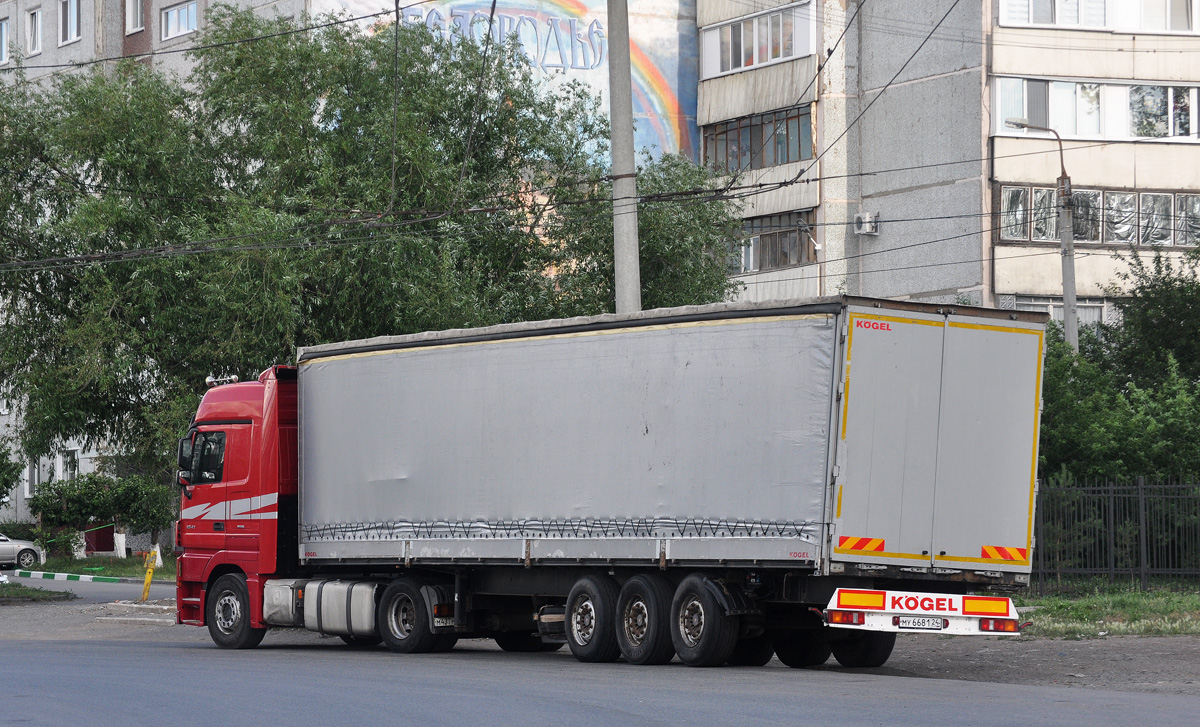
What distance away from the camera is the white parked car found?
150ft

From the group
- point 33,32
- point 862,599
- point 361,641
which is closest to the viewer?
point 862,599

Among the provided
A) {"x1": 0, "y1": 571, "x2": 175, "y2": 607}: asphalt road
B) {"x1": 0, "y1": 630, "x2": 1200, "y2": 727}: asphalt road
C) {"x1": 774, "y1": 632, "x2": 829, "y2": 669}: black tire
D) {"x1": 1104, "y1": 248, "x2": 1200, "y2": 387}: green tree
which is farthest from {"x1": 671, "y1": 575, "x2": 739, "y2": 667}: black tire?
{"x1": 0, "y1": 571, "x2": 175, "y2": 607}: asphalt road

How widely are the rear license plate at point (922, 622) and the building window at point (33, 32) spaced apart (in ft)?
177

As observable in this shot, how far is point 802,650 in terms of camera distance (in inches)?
643

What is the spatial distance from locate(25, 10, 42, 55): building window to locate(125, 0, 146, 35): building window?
5.84m

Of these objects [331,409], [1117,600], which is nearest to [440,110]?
[331,409]

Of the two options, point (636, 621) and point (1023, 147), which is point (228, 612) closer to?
point (636, 621)

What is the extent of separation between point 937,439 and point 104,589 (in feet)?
91.0

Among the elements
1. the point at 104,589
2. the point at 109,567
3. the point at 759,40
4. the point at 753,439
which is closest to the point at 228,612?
the point at 753,439

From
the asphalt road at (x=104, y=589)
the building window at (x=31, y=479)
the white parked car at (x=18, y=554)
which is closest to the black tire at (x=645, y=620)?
the asphalt road at (x=104, y=589)

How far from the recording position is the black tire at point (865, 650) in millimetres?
15719

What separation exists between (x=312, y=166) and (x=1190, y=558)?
14836mm

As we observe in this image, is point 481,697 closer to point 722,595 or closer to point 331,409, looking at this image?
point 722,595

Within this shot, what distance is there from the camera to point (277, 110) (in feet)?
87.2
